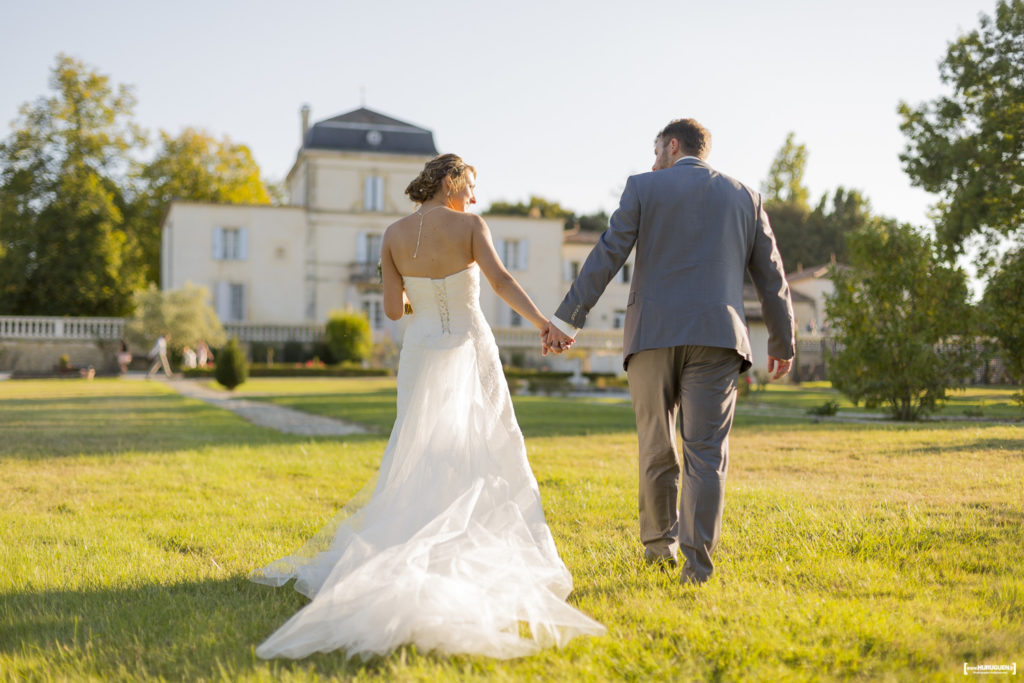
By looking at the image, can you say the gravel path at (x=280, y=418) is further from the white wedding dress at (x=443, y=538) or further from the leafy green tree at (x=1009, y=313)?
the leafy green tree at (x=1009, y=313)

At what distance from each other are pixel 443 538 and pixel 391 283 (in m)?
1.34

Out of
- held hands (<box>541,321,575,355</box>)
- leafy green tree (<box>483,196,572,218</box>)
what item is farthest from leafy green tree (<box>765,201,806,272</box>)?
held hands (<box>541,321,575,355</box>)

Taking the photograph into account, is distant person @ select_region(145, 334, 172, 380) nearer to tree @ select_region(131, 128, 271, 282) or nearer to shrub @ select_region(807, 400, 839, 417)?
tree @ select_region(131, 128, 271, 282)

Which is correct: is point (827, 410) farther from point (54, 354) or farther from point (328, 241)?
point (328, 241)

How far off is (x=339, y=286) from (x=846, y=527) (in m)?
38.3

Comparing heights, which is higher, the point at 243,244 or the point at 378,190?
the point at 378,190

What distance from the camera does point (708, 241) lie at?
12.4 feet

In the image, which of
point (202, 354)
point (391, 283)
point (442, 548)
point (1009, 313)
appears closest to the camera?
point (442, 548)

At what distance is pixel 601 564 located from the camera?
3996mm

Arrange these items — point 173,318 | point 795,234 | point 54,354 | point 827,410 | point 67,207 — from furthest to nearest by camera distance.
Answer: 1. point 795,234
2. point 67,207
3. point 54,354
4. point 173,318
5. point 827,410

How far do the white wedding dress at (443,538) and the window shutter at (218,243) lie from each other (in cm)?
3787

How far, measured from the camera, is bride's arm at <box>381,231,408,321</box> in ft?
13.6

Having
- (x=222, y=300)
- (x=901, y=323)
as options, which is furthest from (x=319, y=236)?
(x=901, y=323)

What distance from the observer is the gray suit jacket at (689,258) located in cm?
377
